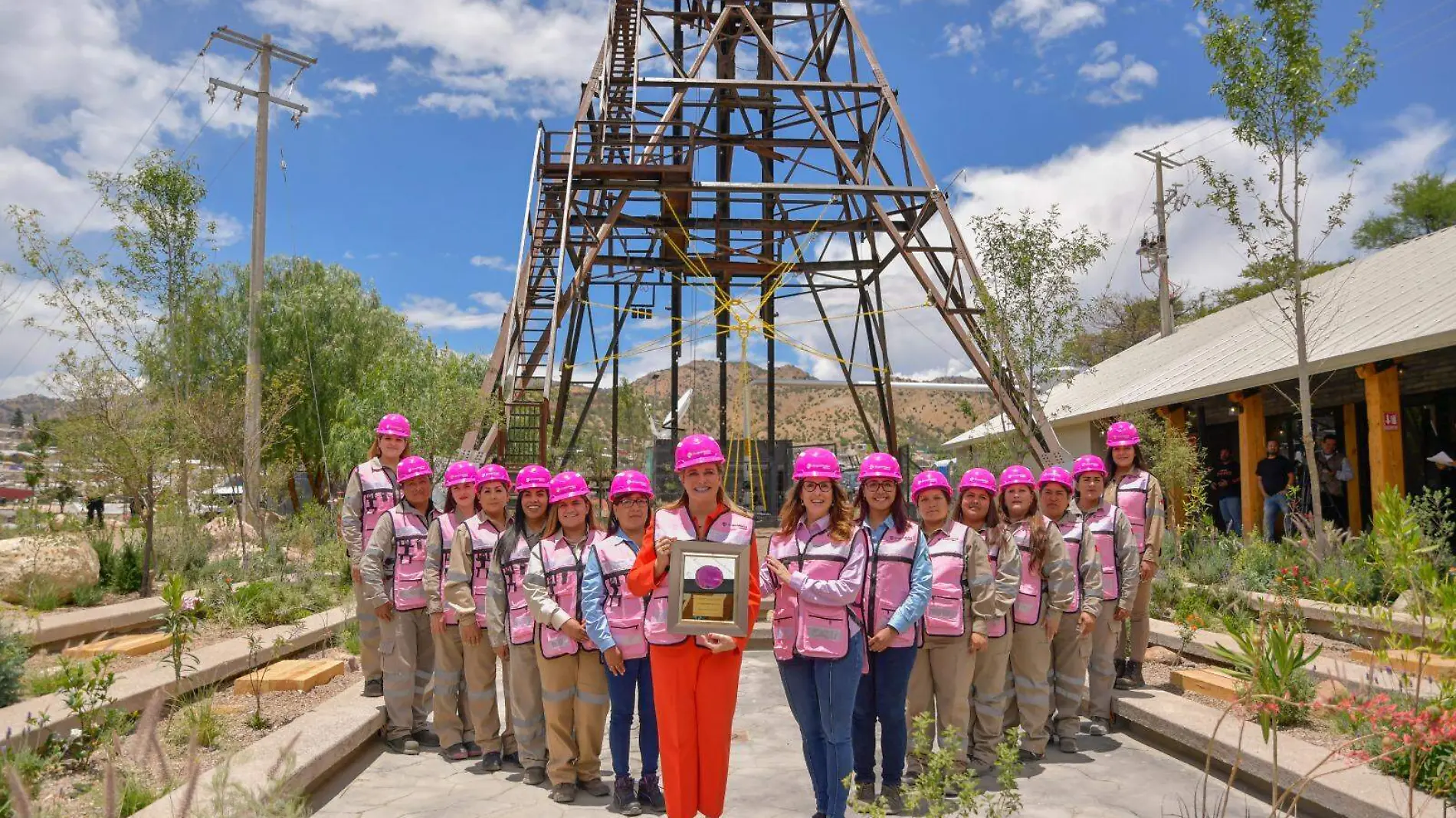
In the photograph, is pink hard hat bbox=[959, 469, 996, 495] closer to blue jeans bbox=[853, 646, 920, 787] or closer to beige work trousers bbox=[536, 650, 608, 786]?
blue jeans bbox=[853, 646, 920, 787]

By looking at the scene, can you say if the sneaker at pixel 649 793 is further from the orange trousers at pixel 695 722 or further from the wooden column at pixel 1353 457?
the wooden column at pixel 1353 457

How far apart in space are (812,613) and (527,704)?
6.86 ft

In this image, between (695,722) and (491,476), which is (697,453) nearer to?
(695,722)

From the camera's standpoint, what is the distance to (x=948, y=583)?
5.87 m

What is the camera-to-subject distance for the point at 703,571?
14.9 feet

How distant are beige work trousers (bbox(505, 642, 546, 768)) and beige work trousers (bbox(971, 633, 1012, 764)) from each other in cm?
259

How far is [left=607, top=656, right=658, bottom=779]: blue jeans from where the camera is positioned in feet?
18.4

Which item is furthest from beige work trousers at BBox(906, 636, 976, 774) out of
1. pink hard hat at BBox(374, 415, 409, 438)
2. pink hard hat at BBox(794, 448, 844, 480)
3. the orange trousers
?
pink hard hat at BBox(374, 415, 409, 438)

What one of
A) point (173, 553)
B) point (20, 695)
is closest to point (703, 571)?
point (20, 695)

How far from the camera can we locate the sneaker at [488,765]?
636 cm

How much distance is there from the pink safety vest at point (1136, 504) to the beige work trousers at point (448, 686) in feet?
15.9

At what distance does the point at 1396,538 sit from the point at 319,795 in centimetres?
558

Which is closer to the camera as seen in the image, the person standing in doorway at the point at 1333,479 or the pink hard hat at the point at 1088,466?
the pink hard hat at the point at 1088,466

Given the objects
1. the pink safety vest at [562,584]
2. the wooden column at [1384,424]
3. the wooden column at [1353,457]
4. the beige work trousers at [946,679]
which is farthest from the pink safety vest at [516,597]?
the wooden column at [1353,457]
